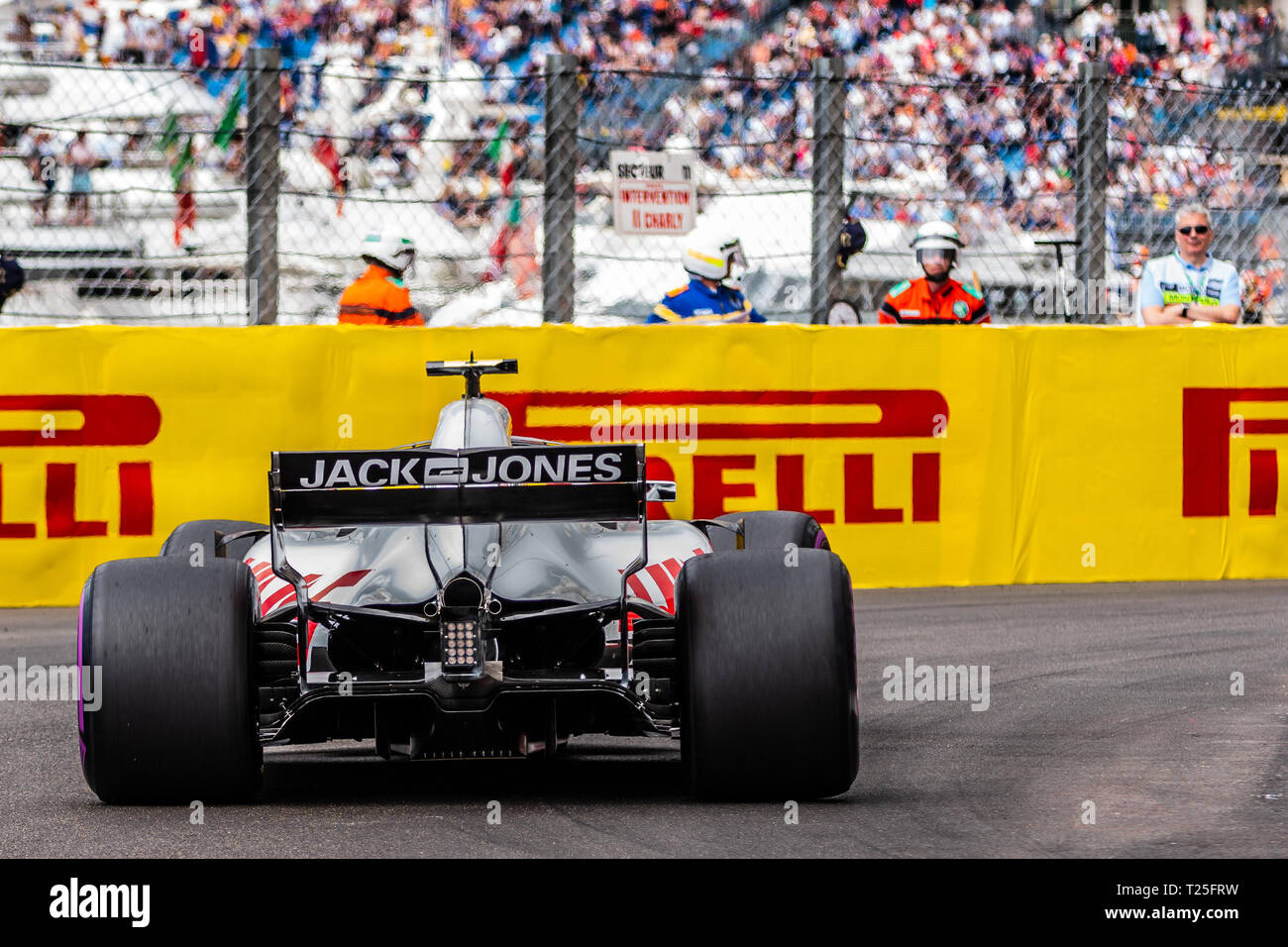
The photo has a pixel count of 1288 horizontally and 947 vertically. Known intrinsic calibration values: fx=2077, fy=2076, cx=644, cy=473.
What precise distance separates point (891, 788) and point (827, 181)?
5.80 m

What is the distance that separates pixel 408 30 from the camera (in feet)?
72.0

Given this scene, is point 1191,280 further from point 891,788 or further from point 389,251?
point 891,788

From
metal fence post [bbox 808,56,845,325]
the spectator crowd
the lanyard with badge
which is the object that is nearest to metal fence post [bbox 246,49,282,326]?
the spectator crowd

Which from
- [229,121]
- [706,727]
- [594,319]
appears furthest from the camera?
[594,319]

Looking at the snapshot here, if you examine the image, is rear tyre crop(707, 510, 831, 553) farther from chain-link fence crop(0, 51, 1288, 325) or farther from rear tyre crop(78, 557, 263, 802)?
chain-link fence crop(0, 51, 1288, 325)

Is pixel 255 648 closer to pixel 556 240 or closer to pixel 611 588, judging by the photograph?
pixel 611 588

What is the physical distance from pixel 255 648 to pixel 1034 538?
6.20 meters

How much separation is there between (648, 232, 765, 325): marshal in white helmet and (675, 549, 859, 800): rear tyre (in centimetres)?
601

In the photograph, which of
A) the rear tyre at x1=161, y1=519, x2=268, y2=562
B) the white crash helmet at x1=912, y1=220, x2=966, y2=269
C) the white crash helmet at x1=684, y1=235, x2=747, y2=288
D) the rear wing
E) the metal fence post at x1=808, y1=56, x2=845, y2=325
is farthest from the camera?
the white crash helmet at x1=912, y1=220, x2=966, y2=269

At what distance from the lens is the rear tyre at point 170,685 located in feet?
17.5

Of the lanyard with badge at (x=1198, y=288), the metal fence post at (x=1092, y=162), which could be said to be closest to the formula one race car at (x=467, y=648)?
the metal fence post at (x=1092, y=162)

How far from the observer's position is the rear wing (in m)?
5.47

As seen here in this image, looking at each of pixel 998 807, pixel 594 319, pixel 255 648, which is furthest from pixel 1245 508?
pixel 255 648

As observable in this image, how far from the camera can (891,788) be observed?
5.79 metres
